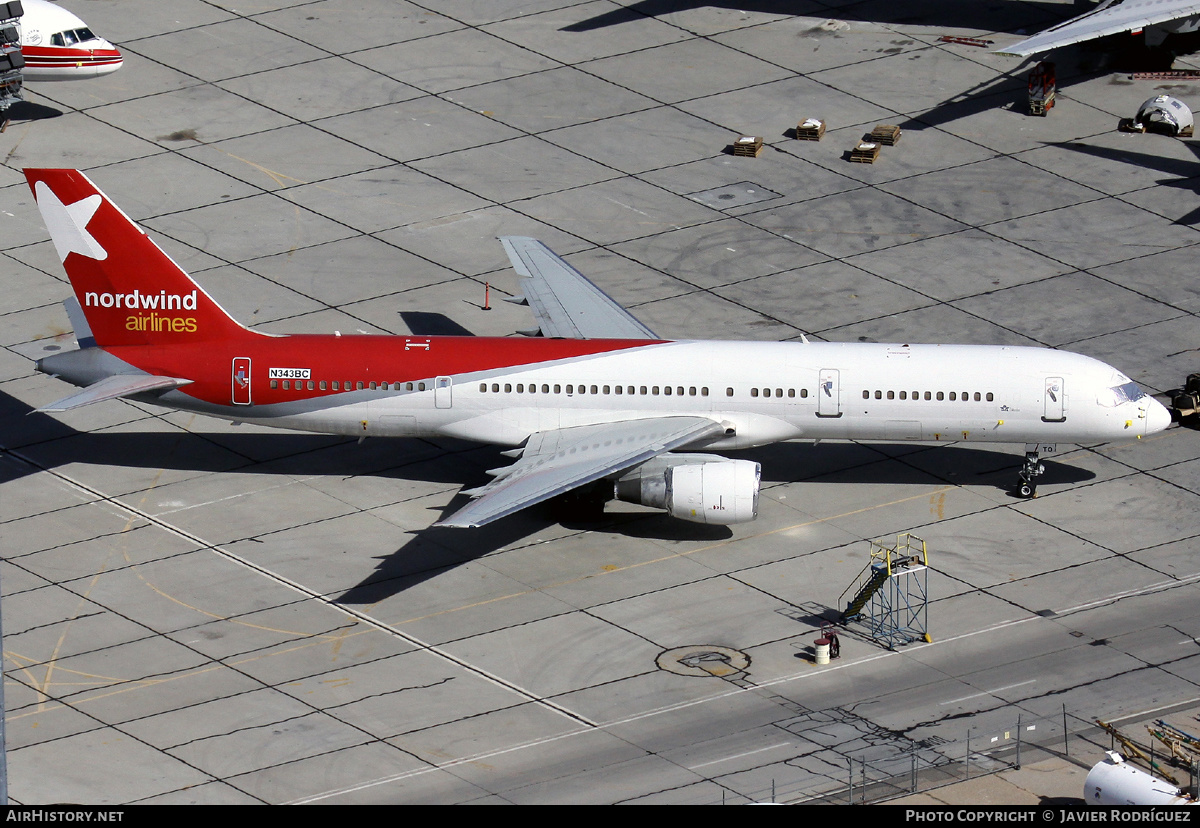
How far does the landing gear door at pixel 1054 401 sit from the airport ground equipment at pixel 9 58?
44.3m

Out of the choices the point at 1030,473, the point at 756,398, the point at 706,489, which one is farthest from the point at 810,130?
the point at 706,489

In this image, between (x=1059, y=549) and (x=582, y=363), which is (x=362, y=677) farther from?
(x=1059, y=549)

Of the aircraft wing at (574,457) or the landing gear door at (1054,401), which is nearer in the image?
the aircraft wing at (574,457)

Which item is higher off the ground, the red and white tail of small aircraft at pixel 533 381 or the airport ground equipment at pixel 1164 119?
the airport ground equipment at pixel 1164 119

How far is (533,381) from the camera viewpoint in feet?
183

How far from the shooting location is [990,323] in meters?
66.2

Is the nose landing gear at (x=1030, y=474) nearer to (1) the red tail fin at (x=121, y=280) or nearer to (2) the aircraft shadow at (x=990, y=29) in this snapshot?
(1) the red tail fin at (x=121, y=280)

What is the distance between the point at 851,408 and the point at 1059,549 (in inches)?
281

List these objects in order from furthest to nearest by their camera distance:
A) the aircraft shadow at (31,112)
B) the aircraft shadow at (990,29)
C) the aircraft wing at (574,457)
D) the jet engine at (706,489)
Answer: the aircraft shadow at (990,29) → the aircraft shadow at (31,112) → the jet engine at (706,489) → the aircraft wing at (574,457)

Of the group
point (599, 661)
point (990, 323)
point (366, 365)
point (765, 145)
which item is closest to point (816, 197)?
point (765, 145)

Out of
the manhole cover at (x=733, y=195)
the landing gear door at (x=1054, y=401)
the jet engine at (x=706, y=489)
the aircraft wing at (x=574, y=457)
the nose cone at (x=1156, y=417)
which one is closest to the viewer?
the aircraft wing at (x=574, y=457)

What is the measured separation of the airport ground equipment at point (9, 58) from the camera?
3034 inches

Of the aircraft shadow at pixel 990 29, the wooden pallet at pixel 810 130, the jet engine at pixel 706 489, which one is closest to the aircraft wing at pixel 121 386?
the jet engine at pixel 706 489

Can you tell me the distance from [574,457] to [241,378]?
1012 centimetres
